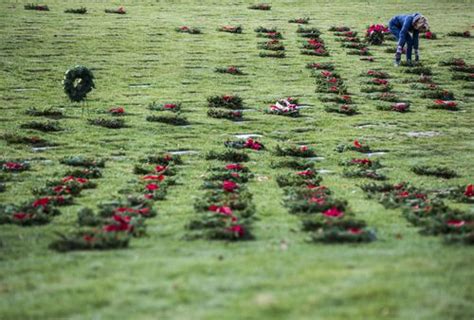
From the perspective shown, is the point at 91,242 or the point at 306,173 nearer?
the point at 91,242

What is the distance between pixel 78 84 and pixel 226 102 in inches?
250

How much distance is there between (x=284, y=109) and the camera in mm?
28062

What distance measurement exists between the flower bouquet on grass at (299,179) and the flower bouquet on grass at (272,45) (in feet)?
69.7

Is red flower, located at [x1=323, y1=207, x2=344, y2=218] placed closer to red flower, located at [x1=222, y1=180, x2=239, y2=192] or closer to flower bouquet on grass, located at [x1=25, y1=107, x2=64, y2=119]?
red flower, located at [x1=222, y1=180, x2=239, y2=192]

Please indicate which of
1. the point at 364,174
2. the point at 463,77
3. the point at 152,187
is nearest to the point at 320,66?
the point at 463,77

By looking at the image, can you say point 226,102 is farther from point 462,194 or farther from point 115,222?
point 115,222

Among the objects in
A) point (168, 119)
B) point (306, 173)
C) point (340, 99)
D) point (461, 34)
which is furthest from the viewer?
point (461, 34)

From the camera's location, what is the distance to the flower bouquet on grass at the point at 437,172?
19969 millimetres

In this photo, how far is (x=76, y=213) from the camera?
15734 mm

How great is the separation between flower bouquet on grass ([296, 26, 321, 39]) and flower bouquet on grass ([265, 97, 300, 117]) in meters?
16.2

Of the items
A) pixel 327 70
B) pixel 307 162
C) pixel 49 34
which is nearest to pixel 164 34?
pixel 49 34

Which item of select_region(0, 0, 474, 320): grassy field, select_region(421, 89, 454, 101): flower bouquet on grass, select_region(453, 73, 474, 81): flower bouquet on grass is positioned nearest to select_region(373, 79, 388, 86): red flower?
select_region(0, 0, 474, 320): grassy field

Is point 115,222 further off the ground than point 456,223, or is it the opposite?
point 456,223

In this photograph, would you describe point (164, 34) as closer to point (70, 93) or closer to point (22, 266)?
point (70, 93)
